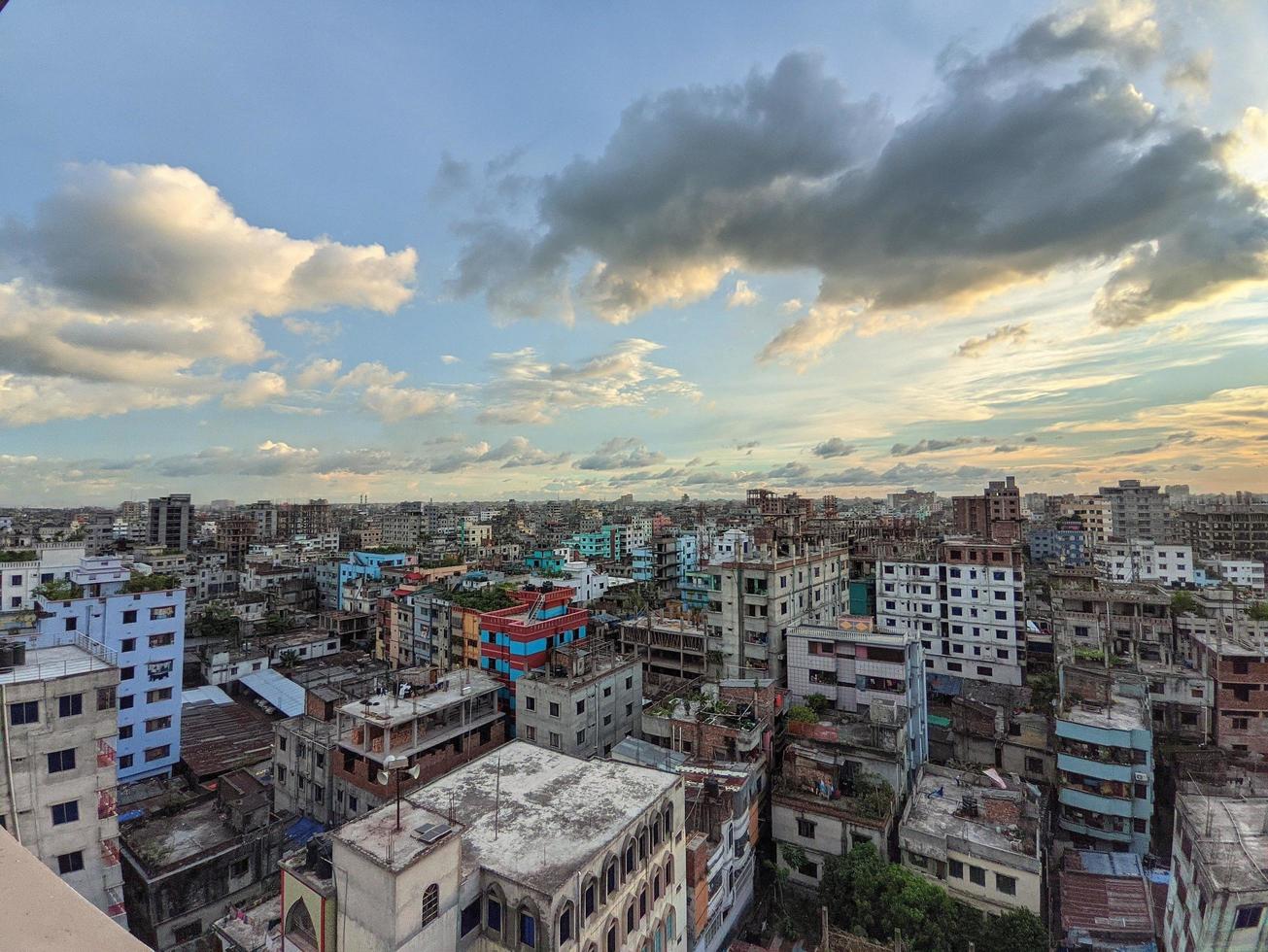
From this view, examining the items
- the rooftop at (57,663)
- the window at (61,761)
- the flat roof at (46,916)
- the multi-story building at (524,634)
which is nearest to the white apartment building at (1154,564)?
the multi-story building at (524,634)

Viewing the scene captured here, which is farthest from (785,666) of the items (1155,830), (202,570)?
(202,570)

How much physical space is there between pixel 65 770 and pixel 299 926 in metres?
13.5

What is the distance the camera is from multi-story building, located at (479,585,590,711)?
129ft


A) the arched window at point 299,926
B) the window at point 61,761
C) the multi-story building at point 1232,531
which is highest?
the multi-story building at point 1232,531

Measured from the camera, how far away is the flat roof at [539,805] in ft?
55.8

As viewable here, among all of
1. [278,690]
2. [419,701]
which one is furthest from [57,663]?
[278,690]

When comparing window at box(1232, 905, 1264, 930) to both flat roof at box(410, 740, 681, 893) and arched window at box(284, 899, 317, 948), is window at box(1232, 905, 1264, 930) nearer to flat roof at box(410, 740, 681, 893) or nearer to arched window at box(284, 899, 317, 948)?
flat roof at box(410, 740, 681, 893)

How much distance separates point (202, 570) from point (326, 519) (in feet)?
305

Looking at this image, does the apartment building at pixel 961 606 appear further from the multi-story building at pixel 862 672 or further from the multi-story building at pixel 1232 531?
the multi-story building at pixel 1232 531

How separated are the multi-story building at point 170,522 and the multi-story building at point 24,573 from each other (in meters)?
87.2

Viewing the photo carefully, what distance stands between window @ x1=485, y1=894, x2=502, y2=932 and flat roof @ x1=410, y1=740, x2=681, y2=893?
0.77 meters

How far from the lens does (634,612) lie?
66375 mm

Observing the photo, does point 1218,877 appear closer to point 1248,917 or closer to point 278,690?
point 1248,917

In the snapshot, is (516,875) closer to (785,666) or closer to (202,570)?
(785,666)
